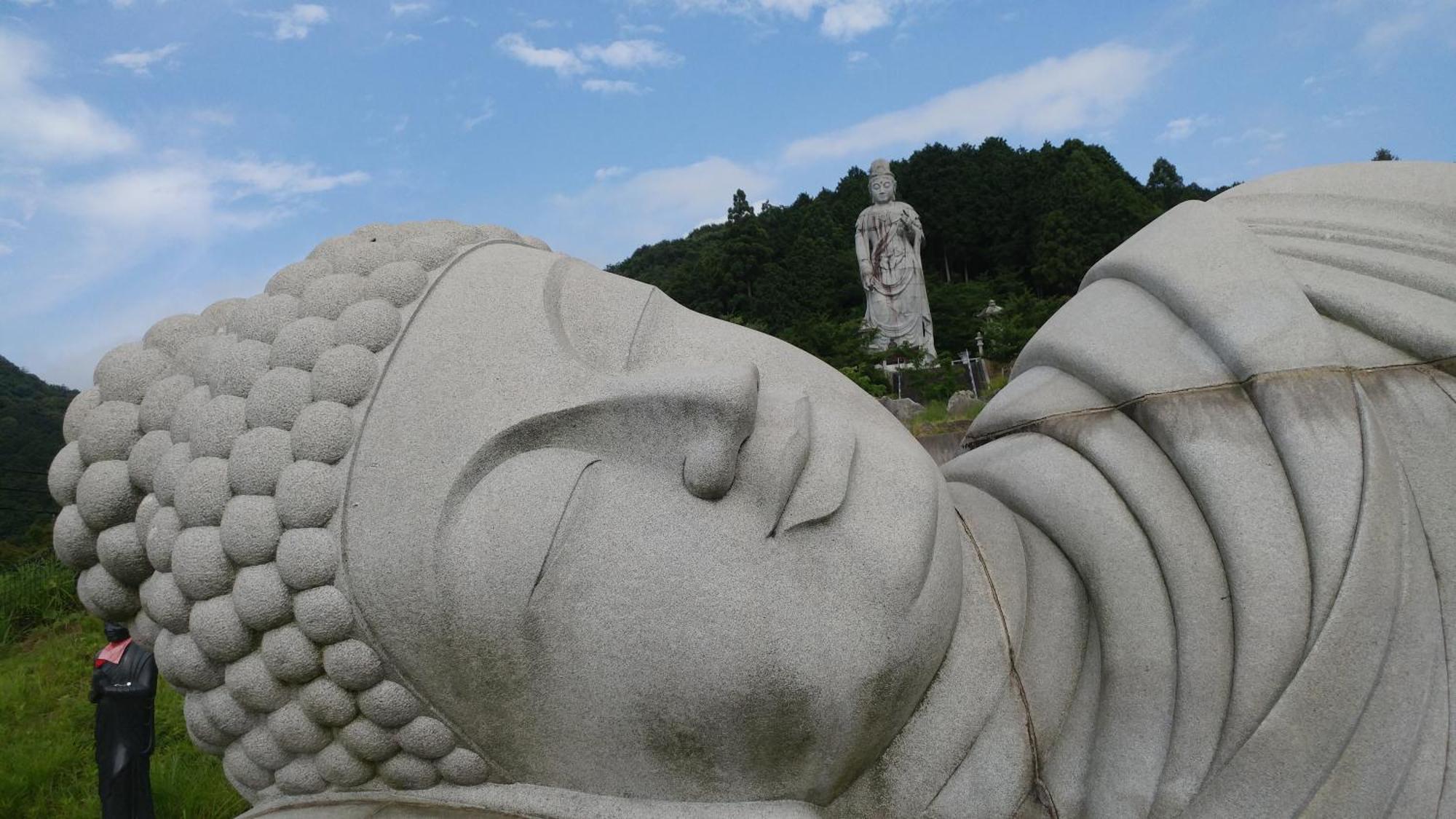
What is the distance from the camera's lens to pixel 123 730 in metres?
3.49

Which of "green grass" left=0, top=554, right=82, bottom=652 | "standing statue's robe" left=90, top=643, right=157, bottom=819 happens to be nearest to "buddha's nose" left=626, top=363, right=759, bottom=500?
"standing statue's robe" left=90, top=643, right=157, bottom=819

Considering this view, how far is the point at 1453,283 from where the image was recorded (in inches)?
77.6

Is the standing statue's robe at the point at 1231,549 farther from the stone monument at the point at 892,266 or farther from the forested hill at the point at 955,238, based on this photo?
the forested hill at the point at 955,238

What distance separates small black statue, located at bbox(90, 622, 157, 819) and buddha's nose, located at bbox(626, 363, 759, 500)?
9.62 feet

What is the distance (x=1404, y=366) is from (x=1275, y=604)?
0.63 m

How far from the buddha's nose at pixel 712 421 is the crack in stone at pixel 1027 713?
0.64m

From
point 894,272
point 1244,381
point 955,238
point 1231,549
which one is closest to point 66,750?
point 1231,549

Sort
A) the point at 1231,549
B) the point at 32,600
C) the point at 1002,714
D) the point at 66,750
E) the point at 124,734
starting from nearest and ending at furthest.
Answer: the point at 1231,549 < the point at 1002,714 < the point at 124,734 < the point at 66,750 < the point at 32,600

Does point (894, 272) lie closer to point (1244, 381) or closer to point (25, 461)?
point (25, 461)

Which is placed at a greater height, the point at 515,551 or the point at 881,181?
the point at 881,181

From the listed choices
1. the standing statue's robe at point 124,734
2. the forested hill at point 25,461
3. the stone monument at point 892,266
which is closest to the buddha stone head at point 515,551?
the standing statue's robe at point 124,734

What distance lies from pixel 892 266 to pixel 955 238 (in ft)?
65.4

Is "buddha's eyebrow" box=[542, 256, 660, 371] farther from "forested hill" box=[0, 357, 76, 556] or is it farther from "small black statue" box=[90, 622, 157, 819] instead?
"forested hill" box=[0, 357, 76, 556]

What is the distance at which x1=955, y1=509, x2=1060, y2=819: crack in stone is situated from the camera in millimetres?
1963
